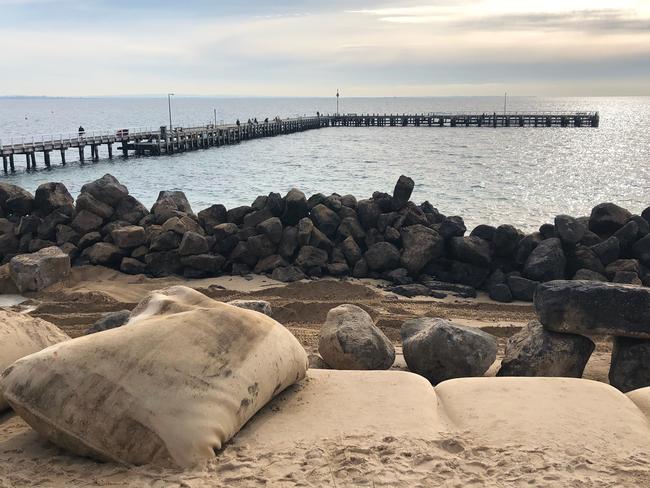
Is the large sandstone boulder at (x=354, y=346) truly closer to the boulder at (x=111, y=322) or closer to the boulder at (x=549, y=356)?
the boulder at (x=549, y=356)

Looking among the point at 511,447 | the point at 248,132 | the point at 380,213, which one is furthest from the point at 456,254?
the point at 248,132

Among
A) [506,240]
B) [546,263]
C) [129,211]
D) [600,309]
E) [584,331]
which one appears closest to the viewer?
[600,309]

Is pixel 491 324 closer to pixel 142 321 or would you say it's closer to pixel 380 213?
pixel 380 213

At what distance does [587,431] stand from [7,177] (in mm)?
45105

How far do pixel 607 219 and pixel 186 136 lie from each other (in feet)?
170

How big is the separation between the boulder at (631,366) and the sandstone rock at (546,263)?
588cm

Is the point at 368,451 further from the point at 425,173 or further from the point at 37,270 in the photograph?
the point at 425,173

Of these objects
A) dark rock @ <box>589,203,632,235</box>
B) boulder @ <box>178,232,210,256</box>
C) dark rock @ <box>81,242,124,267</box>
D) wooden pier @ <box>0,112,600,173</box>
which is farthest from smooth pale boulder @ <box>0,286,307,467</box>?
wooden pier @ <box>0,112,600,173</box>

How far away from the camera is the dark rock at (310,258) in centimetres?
1491

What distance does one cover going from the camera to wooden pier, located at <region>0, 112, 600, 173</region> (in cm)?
4847

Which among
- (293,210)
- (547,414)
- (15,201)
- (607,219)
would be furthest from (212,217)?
(547,414)

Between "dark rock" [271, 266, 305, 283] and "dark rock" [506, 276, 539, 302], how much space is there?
4.39 meters

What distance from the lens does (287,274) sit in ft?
47.9

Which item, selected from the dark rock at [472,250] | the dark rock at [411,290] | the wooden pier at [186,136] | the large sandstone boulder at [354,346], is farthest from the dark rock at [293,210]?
the wooden pier at [186,136]
